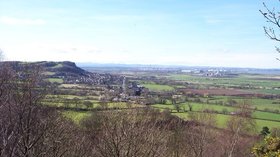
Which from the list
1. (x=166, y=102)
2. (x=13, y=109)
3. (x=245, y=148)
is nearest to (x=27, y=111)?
(x=13, y=109)

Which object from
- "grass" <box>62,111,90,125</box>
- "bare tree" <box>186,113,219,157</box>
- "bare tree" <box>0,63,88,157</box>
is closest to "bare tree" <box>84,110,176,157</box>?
"bare tree" <box>0,63,88,157</box>

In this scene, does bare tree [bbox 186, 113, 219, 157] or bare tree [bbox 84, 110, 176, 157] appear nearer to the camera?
bare tree [bbox 84, 110, 176, 157]

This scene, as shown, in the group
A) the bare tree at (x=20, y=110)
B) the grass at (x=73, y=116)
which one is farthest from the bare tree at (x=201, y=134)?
the bare tree at (x=20, y=110)

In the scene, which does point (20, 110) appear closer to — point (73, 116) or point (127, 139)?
point (127, 139)

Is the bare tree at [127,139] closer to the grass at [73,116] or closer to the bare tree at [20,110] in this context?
the bare tree at [20,110]

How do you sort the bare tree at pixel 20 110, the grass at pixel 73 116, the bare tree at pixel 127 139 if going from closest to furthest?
1. the bare tree at pixel 20 110
2. the bare tree at pixel 127 139
3. the grass at pixel 73 116

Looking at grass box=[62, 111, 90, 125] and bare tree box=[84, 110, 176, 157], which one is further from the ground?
bare tree box=[84, 110, 176, 157]

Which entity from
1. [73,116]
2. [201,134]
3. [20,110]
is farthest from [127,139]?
[73,116]

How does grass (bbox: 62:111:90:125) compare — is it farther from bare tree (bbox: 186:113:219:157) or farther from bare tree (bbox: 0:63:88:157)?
bare tree (bbox: 0:63:88:157)

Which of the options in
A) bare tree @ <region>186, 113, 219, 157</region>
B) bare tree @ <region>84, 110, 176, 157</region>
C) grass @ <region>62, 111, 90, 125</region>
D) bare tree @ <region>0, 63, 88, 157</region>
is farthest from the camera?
bare tree @ <region>186, 113, 219, 157</region>

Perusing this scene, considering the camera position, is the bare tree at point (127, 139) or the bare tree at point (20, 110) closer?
the bare tree at point (20, 110)

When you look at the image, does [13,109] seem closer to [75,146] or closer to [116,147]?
[116,147]
